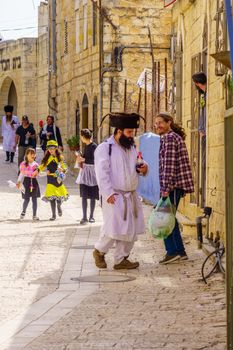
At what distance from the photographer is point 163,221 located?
1162 centimetres

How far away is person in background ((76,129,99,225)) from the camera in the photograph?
693 inches

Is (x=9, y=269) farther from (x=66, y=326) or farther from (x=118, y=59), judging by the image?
(x=118, y=59)

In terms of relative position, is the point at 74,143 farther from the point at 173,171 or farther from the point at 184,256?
the point at 173,171

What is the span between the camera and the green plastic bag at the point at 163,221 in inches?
458

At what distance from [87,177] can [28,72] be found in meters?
32.0

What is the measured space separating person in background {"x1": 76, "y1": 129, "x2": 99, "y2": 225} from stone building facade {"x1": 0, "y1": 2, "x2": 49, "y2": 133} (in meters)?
27.8

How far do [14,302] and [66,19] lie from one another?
27.6 m

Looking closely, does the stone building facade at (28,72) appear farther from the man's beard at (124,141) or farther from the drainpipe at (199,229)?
the man's beard at (124,141)

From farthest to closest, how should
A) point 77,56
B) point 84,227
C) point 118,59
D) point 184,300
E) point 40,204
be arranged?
point 77,56 < point 118,59 < point 40,204 < point 84,227 < point 184,300

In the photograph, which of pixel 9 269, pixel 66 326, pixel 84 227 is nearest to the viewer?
pixel 66 326

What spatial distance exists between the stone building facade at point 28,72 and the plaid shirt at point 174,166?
33.8m

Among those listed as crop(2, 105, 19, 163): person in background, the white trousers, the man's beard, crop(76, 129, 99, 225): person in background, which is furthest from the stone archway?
the white trousers

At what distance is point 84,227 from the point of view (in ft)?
55.4

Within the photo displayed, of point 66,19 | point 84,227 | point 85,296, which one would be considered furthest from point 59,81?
point 85,296
